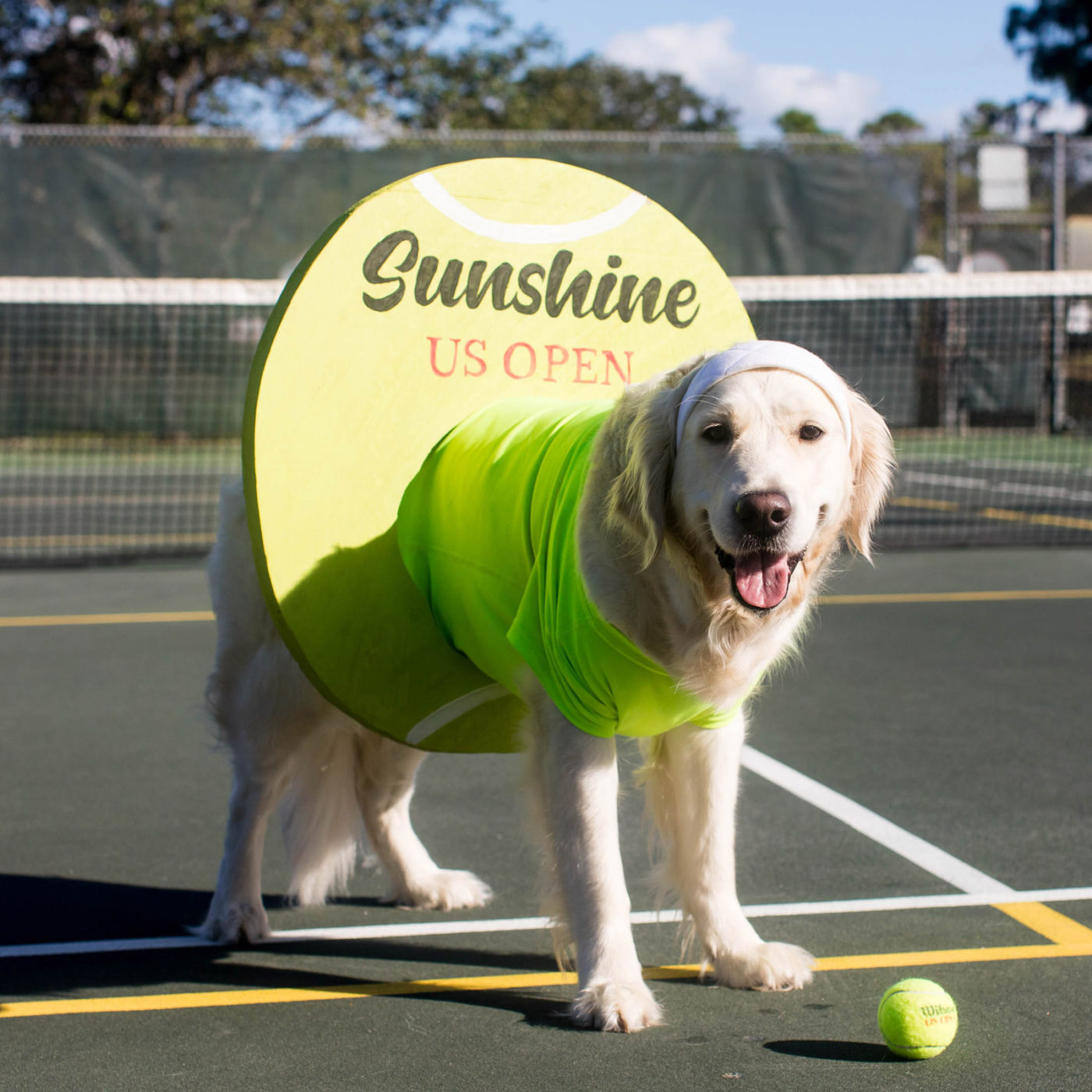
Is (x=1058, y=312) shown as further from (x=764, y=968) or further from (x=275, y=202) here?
(x=764, y=968)

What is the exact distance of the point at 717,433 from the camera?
9.48 feet

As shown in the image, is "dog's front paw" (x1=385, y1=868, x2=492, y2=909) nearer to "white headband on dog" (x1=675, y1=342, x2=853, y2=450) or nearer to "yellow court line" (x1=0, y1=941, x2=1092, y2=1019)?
"yellow court line" (x1=0, y1=941, x2=1092, y2=1019)

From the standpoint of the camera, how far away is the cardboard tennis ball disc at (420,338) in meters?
3.74

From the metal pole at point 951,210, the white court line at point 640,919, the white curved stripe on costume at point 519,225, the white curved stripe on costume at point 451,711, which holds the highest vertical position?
the metal pole at point 951,210

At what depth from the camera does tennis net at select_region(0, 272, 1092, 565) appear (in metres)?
14.3

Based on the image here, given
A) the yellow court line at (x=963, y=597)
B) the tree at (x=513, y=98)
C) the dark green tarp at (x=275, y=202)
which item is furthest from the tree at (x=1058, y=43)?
the yellow court line at (x=963, y=597)

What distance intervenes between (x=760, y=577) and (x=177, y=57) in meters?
23.9

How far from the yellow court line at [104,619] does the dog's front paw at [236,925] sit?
16.2ft

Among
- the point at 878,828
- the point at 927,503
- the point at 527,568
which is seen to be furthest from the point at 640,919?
the point at 927,503

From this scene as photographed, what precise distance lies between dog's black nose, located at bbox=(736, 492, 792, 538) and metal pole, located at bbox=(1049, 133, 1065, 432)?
545 inches

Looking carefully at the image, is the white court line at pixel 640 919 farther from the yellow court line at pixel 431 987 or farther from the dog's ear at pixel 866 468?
the dog's ear at pixel 866 468

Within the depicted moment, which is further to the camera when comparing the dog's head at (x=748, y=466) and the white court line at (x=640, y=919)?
the white court line at (x=640, y=919)

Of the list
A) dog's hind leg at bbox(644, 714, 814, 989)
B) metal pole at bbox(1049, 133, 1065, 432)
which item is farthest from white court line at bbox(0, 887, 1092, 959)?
metal pole at bbox(1049, 133, 1065, 432)

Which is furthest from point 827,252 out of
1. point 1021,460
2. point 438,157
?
point 438,157
